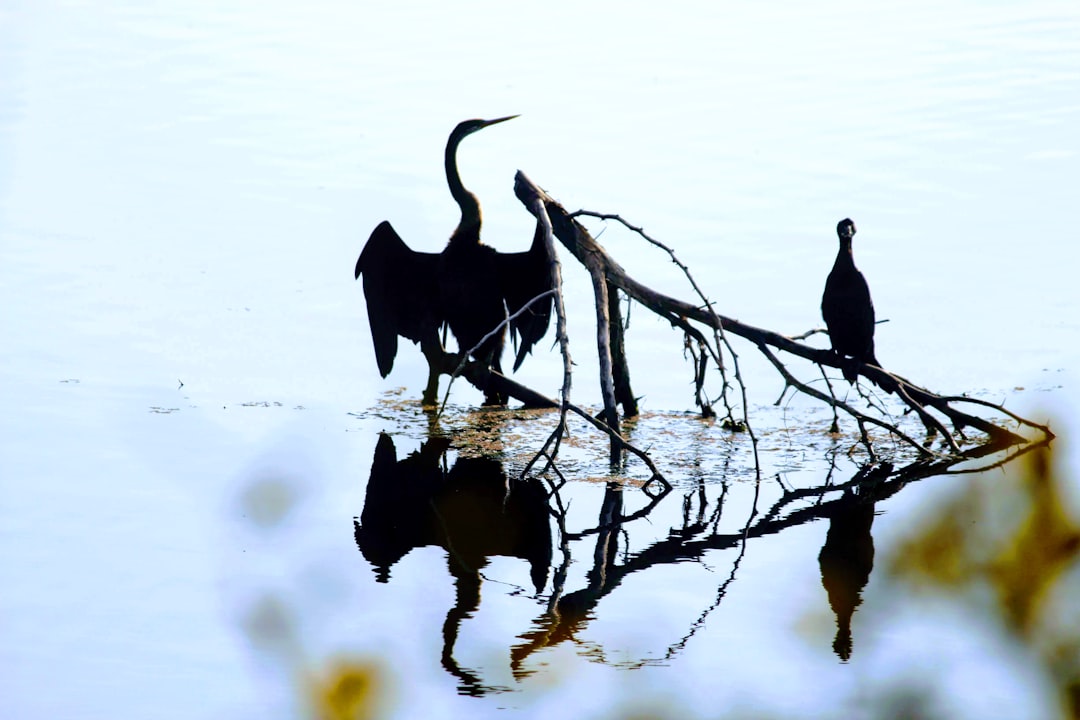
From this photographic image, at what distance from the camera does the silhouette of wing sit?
5992 millimetres

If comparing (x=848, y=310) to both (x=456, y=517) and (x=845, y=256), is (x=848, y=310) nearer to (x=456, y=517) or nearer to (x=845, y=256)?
(x=845, y=256)

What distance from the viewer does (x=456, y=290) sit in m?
6.09

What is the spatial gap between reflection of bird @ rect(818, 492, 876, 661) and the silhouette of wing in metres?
1.55

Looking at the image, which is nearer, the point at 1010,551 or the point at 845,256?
the point at 1010,551

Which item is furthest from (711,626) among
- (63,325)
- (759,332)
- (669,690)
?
(63,325)

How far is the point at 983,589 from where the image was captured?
190 centimetres

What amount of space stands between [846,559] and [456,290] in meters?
2.21

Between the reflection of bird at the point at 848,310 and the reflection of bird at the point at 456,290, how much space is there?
1206 millimetres

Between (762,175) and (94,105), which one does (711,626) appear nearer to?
(762,175)

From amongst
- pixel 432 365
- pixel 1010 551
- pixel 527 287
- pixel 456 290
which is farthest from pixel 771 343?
pixel 1010 551

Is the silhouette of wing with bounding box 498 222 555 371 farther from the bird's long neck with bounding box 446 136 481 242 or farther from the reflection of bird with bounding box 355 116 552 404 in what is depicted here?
the bird's long neck with bounding box 446 136 481 242

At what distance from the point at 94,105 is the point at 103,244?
13.7 feet

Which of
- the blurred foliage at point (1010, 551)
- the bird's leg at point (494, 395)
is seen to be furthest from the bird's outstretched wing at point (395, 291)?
the blurred foliage at point (1010, 551)

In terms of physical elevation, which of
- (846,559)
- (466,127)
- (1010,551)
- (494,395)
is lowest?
(846,559)
